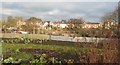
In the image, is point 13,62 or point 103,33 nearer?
point 103,33

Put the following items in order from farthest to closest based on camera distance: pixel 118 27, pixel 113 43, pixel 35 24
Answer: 1. pixel 35 24
2. pixel 118 27
3. pixel 113 43

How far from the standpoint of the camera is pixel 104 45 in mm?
3309

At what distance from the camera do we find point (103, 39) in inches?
135

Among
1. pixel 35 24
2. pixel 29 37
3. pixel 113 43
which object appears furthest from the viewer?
pixel 29 37

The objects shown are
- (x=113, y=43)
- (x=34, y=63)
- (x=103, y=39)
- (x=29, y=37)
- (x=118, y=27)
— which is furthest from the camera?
(x=29, y=37)

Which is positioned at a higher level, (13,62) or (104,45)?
(104,45)

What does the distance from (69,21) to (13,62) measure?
10.3 feet

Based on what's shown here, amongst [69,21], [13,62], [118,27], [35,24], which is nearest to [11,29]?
[35,24]

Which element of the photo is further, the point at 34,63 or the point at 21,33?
the point at 21,33

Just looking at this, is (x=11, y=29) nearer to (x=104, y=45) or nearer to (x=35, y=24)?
(x=35, y=24)

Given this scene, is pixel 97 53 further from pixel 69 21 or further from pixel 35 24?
pixel 35 24

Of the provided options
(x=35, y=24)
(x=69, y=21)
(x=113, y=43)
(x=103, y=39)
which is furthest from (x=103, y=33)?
(x=35, y=24)

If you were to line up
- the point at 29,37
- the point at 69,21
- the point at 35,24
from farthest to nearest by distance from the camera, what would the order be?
the point at 29,37
the point at 35,24
the point at 69,21

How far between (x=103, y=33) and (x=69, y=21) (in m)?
3.53
